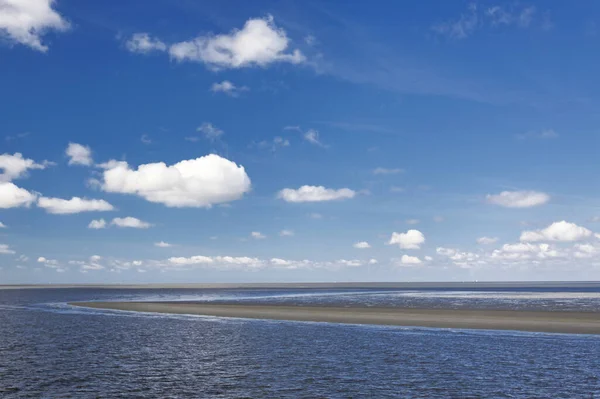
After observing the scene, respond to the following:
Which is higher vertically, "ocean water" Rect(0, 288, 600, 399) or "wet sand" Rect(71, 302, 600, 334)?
"wet sand" Rect(71, 302, 600, 334)

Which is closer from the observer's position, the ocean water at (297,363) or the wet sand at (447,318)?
the ocean water at (297,363)

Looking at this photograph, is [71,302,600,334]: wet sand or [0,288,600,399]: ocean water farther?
[71,302,600,334]: wet sand

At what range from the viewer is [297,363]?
112ft

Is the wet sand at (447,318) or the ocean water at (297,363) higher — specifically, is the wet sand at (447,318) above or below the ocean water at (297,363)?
above

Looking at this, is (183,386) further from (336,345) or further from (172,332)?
(172,332)

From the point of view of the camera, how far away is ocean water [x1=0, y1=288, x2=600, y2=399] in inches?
1050

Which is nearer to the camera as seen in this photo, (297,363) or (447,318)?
(297,363)

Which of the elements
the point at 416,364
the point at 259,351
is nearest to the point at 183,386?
the point at 259,351

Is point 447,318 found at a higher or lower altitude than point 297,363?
higher

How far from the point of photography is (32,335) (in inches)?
1984

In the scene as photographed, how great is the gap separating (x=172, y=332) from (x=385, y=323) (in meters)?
22.7

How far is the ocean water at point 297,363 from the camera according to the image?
26.7m

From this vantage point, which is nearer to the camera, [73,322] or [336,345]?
[336,345]

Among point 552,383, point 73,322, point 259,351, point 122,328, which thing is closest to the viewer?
point 552,383
